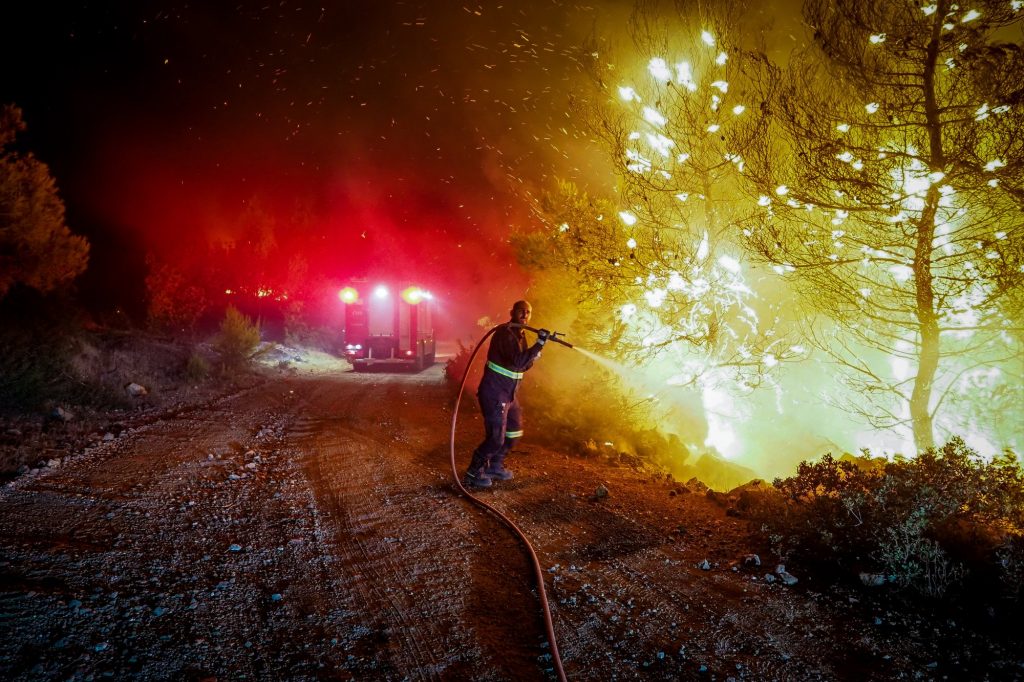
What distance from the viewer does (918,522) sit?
3930 mm

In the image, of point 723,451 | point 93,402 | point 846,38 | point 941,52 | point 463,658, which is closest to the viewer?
point 463,658

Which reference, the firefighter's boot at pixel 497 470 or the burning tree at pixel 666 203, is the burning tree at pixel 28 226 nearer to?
Result: the burning tree at pixel 666 203

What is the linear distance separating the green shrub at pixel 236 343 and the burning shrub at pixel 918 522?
14.5 metres

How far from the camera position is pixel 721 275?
9.93 metres

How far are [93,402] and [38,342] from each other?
7.29 feet

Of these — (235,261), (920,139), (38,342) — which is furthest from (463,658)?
(235,261)

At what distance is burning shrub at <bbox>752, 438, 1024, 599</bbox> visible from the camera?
12.0 feet

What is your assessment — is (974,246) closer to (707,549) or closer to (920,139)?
(920,139)

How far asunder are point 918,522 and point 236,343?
16.6 m

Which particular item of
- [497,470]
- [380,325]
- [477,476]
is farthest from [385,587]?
[380,325]

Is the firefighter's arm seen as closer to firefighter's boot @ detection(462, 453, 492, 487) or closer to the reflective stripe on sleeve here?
the reflective stripe on sleeve

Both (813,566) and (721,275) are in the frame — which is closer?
(813,566)

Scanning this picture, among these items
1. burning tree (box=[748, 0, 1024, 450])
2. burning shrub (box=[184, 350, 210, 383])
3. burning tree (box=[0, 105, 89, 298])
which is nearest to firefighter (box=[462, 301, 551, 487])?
burning tree (box=[748, 0, 1024, 450])

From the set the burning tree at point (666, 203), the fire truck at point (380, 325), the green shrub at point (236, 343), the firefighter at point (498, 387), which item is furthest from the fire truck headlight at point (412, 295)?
the firefighter at point (498, 387)
